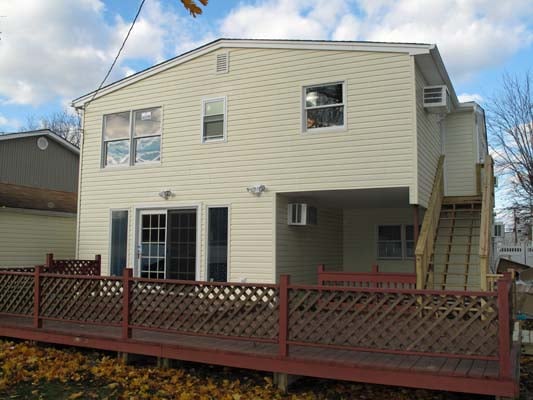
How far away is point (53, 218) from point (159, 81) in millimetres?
6015

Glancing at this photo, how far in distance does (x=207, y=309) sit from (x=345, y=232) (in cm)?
764

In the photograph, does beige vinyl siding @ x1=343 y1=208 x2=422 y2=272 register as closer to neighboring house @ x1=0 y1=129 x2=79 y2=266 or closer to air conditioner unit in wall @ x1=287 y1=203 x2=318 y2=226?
air conditioner unit in wall @ x1=287 y1=203 x2=318 y2=226

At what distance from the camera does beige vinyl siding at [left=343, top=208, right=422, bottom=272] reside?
42.4ft

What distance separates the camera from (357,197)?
35.1 feet

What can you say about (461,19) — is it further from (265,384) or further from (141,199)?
(265,384)

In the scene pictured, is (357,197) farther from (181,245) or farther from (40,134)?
(40,134)

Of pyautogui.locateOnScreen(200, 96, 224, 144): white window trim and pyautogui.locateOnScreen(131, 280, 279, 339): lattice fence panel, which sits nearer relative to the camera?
pyautogui.locateOnScreen(131, 280, 279, 339): lattice fence panel

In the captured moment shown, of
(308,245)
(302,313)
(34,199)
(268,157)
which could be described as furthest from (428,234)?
(34,199)

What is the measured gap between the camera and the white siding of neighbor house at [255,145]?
364 inches

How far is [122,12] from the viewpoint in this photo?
15.4 ft

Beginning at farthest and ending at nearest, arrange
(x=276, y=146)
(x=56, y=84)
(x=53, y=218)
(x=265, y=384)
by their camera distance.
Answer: (x=56, y=84) < (x=53, y=218) < (x=276, y=146) < (x=265, y=384)

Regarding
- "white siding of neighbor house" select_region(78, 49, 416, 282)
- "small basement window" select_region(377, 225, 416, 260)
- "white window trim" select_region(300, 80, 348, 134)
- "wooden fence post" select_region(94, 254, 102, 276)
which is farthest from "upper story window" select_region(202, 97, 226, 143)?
"small basement window" select_region(377, 225, 416, 260)

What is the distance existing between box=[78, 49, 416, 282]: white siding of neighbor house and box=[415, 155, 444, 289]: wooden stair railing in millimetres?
881

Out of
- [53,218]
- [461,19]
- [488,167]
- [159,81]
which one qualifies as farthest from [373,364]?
[53,218]
